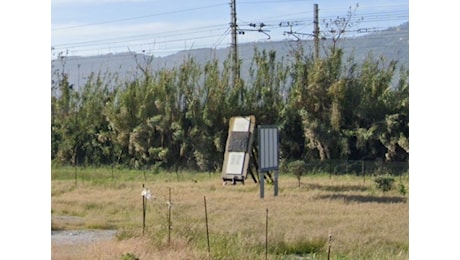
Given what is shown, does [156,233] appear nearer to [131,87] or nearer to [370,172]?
[131,87]

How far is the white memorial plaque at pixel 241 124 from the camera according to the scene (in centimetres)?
447

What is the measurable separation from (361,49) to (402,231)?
1.18 meters

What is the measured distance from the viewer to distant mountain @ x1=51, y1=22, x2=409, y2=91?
3.28m

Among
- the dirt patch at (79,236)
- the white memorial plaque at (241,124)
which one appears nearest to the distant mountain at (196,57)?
the white memorial plaque at (241,124)

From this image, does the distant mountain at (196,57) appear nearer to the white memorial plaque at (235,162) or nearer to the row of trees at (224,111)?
the row of trees at (224,111)

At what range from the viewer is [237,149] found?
4.65m

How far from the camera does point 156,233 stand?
305 centimetres

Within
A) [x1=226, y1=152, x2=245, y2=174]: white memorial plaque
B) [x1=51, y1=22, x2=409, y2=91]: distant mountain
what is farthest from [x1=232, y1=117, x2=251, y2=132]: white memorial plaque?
[x1=51, y1=22, x2=409, y2=91]: distant mountain

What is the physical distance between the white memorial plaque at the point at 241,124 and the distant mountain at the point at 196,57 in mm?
367

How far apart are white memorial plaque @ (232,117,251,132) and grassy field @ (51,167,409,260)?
39cm

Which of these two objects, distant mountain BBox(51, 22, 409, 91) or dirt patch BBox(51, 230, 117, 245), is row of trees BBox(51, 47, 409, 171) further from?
dirt patch BBox(51, 230, 117, 245)
